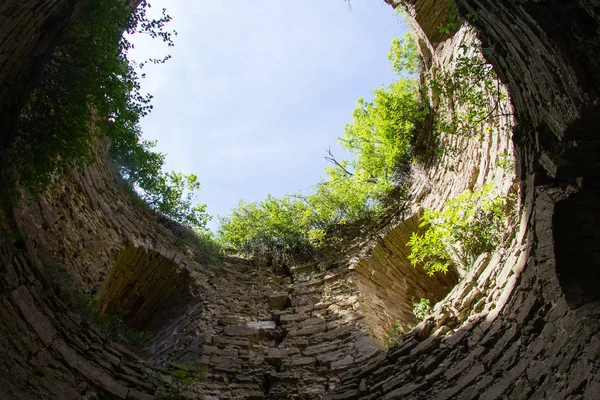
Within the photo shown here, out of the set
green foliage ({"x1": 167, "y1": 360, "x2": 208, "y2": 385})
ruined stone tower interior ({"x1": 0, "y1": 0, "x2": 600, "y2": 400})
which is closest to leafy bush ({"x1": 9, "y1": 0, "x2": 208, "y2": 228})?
ruined stone tower interior ({"x1": 0, "y1": 0, "x2": 600, "y2": 400})

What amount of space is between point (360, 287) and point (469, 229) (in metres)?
2.65

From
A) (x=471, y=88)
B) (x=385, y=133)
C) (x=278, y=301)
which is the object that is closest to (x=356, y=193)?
(x=385, y=133)

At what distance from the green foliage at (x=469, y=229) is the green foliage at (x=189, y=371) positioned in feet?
12.5

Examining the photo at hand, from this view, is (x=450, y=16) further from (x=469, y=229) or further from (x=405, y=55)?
(x=405, y=55)

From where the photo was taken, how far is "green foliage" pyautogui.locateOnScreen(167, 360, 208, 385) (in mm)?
6191

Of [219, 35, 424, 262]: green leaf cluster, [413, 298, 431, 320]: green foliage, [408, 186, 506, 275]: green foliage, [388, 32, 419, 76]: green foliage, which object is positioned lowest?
[413, 298, 431, 320]: green foliage

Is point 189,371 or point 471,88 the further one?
point 189,371

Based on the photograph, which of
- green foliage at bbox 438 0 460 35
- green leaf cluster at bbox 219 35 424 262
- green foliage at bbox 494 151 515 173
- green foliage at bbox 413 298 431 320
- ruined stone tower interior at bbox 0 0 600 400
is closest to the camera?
ruined stone tower interior at bbox 0 0 600 400

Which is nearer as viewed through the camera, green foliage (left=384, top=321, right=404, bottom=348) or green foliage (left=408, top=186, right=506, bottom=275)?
green foliage (left=408, top=186, right=506, bottom=275)

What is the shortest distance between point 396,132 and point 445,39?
2.37 metres

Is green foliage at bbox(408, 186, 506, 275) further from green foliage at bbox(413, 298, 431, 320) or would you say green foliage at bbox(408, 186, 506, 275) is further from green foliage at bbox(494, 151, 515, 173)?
green foliage at bbox(413, 298, 431, 320)

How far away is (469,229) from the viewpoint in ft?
21.3

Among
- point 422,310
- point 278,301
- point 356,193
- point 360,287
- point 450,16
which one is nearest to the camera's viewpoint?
point 450,16

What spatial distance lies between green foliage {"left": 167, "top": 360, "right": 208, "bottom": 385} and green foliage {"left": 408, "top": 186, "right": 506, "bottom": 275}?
3808mm
